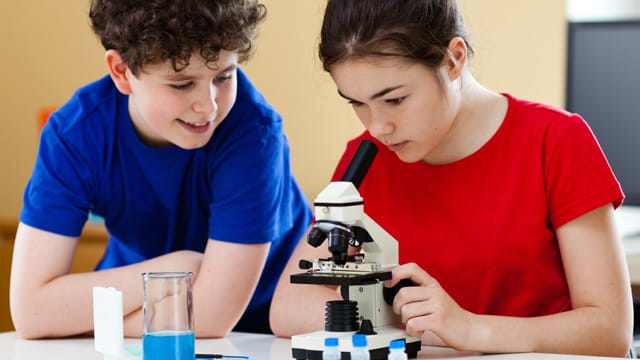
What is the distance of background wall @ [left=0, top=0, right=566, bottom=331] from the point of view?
3363 mm

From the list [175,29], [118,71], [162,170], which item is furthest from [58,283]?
[175,29]

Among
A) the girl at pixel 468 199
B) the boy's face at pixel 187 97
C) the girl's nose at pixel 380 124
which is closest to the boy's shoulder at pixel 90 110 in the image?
the boy's face at pixel 187 97

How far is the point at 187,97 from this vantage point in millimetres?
1745

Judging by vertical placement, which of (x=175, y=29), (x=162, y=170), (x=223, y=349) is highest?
(x=175, y=29)

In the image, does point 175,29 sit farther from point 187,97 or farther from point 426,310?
point 426,310

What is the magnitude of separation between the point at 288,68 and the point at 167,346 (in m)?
2.15

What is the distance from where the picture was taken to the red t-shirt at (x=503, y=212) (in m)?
1.65

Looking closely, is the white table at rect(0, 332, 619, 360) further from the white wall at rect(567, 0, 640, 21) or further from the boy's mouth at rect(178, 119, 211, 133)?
the white wall at rect(567, 0, 640, 21)

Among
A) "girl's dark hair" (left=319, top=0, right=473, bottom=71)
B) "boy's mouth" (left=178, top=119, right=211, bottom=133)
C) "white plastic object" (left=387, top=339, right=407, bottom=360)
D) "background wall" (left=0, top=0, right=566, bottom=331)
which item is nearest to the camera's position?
"white plastic object" (left=387, top=339, right=407, bottom=360)

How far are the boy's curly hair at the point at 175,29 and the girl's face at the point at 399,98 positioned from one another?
23 cm

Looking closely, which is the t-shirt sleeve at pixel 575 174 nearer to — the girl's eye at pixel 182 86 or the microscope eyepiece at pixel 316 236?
the microscope eyepiece at pixel 316 236

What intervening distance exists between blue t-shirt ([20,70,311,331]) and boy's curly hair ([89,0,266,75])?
171 millimetres

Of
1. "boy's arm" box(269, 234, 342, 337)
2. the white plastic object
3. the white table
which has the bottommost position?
the white table

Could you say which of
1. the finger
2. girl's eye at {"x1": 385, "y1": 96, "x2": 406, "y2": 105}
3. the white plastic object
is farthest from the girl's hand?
girl's eye at {"x1": 385, "y1": 96, "x2": 406, "y2": 105}
